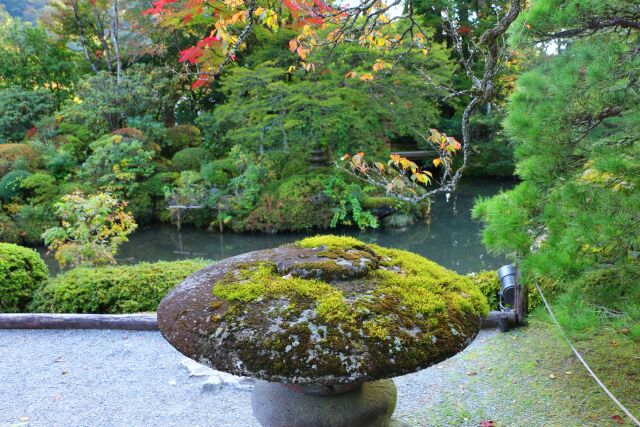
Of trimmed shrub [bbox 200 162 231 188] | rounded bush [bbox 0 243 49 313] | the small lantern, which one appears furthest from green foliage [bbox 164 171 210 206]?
the small lantern

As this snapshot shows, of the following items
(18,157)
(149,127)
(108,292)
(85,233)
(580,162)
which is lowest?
(108,292)

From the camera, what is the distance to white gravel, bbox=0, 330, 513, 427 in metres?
3.21

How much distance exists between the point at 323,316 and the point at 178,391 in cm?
193

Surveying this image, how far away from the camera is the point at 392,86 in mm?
10023

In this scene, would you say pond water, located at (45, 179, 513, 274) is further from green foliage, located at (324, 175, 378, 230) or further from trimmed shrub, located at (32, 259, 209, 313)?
trimmed shrub, located at (32, 259, 209, 313)

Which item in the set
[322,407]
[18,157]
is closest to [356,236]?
[18,157]

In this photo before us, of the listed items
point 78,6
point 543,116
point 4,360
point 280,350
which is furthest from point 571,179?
point 78,6

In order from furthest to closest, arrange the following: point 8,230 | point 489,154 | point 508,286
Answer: point 489,154
point 8,230
point 508,286

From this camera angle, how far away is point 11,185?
10.7 meters

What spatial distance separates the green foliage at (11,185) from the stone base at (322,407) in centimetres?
1025

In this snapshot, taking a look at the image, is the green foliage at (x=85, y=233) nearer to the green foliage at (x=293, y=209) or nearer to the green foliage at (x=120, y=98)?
the green foliage at (x=293, y=209)

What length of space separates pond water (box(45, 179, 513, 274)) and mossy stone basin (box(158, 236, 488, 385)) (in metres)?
6.24

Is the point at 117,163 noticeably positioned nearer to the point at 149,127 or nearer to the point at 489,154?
the point at 149,127

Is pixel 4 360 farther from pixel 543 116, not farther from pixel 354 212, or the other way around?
pixel 354 212
